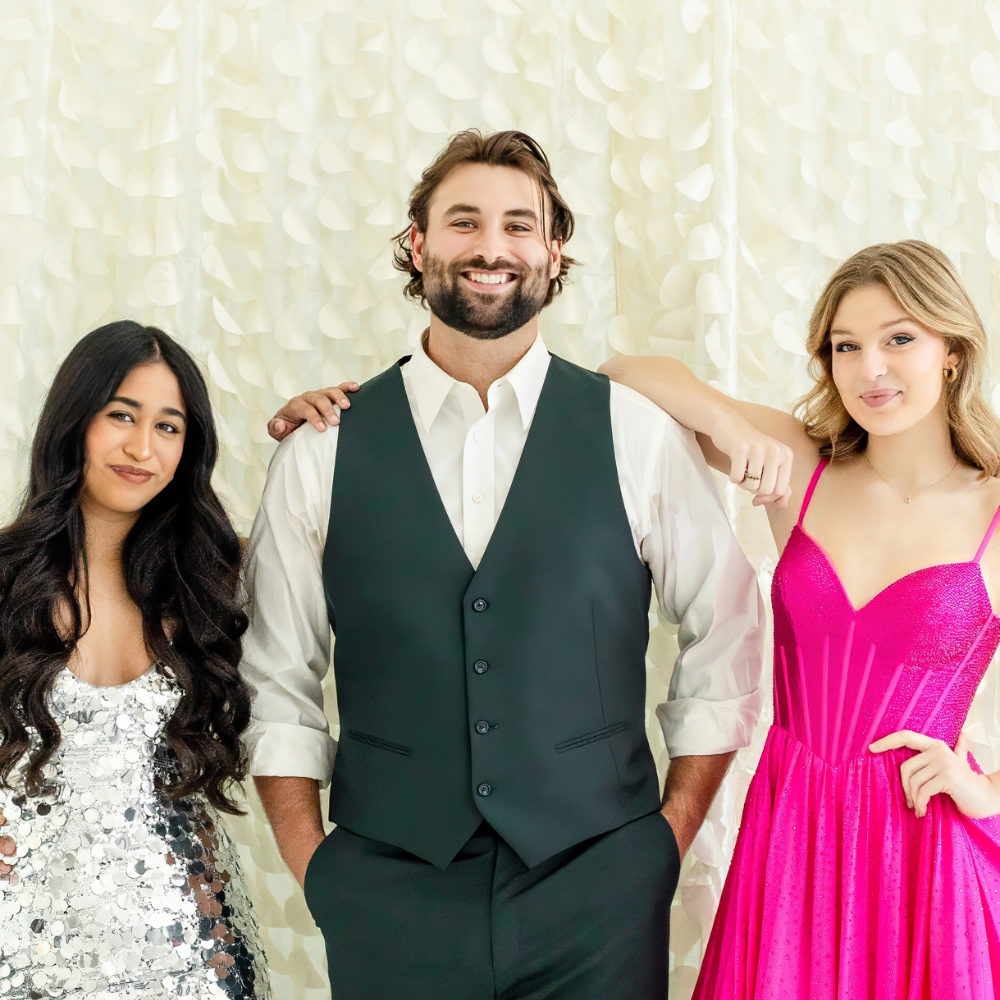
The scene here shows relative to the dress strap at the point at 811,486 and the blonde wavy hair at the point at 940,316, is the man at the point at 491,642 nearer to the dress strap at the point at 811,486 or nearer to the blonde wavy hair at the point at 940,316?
the dress strap at the point at 811,486

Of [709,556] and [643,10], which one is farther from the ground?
[643,10]

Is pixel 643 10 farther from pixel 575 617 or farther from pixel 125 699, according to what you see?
pixel 125 699

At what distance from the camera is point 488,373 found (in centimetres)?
180

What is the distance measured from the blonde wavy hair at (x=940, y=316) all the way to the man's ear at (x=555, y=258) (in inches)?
17.7

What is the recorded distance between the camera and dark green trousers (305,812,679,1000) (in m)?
1.57

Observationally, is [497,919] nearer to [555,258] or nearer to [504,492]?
[504,492]

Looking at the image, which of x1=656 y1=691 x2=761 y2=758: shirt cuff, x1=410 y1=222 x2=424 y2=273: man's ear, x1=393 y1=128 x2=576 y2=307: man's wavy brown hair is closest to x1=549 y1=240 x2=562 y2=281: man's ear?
x1=393 y1=128 x2=576 y2=307: man's wavy brown hair

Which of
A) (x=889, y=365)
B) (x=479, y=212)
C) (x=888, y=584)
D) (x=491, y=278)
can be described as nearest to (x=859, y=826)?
(x=888, y=584)

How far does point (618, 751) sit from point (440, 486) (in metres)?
0.50

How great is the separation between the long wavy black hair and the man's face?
0.44 meters

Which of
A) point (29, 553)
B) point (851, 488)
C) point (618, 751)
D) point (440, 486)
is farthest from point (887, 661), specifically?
point (29, 553)

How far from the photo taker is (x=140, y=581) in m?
1.71

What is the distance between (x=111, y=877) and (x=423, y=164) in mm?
1435

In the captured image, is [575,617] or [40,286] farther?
[40,286]
